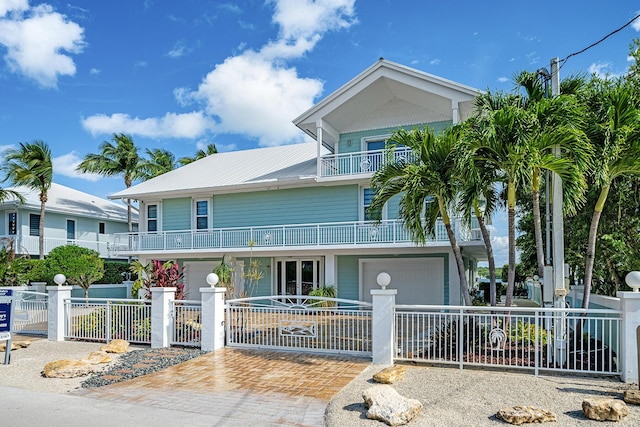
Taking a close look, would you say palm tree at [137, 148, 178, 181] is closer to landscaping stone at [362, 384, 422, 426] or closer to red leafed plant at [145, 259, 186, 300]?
red leafed plant at [145, 259, 186, 300]

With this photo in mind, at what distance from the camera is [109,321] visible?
1158 cm

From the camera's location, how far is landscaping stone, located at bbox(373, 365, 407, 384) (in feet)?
24.5

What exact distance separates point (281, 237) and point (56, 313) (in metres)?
8.49

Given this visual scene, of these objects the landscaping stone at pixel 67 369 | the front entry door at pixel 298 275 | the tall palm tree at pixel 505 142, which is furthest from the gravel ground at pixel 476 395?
the front entry door at pixel 298 275

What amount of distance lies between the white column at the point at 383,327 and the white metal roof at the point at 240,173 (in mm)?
10072

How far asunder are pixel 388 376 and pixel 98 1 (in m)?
13.6

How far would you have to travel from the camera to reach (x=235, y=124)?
2473 cm

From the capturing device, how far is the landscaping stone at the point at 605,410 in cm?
571

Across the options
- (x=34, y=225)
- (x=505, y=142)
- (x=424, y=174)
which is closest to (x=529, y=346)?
(x=505, y=142)

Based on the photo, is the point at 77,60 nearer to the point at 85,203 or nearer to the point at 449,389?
the point at 85,203

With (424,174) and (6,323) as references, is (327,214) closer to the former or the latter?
(424,174)

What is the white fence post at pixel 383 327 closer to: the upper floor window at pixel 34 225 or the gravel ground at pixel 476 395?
the gravel ground at pixel 476 395

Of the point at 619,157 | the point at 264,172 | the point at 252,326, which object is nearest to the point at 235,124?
the point at 264,172

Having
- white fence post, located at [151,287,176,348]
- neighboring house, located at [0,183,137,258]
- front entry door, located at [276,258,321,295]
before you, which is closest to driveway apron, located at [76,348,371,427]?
white fence post, located at [151,287,176,348]
